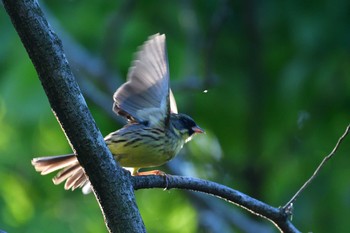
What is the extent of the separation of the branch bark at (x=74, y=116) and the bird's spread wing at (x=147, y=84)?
65.6 inches

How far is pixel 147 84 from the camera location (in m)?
5.02

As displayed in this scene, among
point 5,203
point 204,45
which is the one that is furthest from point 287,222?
point 204,45

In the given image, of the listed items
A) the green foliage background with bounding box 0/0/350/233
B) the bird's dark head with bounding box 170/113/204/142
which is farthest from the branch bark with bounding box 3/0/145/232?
the green foliage background with bounding box 0/0/350/233

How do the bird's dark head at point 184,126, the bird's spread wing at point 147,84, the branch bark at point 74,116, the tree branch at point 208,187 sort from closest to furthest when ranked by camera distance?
the branch bark at point 74,116
the tree branch at point 208,187
the bird's spread wing at point 147,84
the bird's dark head at point 184,126

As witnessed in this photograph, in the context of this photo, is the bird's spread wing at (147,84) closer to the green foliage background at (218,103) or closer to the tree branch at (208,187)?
the tree branch at (208,187)

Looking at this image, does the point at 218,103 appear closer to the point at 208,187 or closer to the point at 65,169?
the point at 65,169

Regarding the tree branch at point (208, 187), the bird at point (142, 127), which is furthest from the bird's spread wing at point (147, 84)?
the tree branch at point (208, 187)

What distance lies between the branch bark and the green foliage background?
3357 millimetres

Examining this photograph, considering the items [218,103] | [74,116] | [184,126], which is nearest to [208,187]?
[74,116]

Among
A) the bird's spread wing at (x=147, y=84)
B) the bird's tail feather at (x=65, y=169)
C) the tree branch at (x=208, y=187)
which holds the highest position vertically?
the bird's spread wing at (x=147, y=84)

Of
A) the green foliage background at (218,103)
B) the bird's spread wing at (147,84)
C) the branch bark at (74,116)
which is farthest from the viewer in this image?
the green foliage background at (218,103)

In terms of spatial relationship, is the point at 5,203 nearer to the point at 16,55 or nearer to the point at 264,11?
the point at 16,55

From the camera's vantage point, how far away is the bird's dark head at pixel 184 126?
565cm

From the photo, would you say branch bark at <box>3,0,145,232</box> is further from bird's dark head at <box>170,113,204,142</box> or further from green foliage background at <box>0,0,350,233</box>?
green foliage background at <box>0,0,350,233</box>
